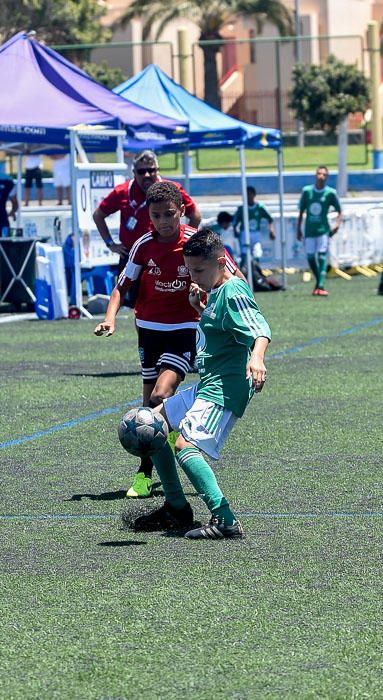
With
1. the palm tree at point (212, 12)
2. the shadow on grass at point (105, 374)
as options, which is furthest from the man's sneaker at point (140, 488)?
the palm tree at point (212, 12)

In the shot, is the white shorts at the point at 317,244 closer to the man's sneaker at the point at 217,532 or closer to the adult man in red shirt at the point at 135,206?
the adult man in red shirt at the point at 135,206

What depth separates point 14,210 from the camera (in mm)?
24875

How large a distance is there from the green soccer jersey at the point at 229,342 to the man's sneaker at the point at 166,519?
2.02ft

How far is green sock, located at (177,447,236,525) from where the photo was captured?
6.71m

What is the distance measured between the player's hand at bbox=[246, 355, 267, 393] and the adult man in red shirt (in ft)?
13.4

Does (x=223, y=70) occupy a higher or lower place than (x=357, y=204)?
higher

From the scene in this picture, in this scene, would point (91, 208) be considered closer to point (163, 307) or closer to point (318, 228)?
point (318, 228)

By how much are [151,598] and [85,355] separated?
31.8ft

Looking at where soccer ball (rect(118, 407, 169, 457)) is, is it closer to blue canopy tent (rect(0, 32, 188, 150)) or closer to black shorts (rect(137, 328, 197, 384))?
black shorts (rect(137, 328, 197, 384))

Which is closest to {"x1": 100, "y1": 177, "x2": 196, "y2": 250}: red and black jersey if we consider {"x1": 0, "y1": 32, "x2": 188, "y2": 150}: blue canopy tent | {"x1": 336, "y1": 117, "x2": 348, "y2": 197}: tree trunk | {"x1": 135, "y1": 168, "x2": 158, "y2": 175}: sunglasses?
{"x1": 135, "y1": 168, "x2": 158, "y2": 175}: sunglasses

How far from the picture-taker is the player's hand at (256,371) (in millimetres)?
6457

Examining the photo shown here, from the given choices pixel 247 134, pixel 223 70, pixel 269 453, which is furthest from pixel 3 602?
pixel 223 70

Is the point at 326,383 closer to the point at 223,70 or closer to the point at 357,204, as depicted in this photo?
the point at 357,204

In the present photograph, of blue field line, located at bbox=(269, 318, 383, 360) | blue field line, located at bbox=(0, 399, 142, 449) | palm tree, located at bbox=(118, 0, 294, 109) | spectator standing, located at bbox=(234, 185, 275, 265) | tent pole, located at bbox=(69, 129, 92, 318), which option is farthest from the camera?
palm tree, located at bbox=(118, 0, 294, 109)
